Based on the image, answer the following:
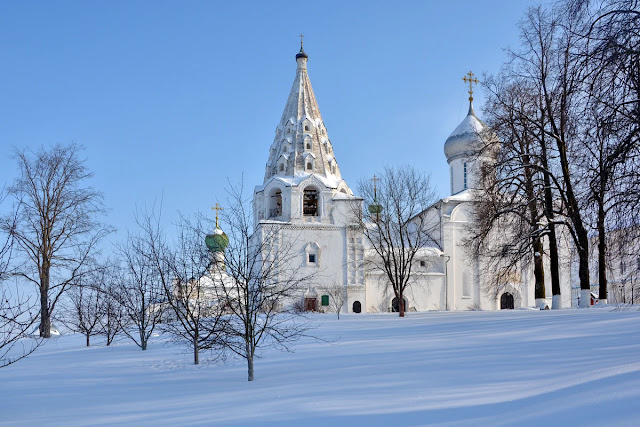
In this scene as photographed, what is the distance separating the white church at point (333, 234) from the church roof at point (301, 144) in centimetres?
5

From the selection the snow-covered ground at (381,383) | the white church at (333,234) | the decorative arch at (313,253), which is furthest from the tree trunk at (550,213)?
the decorative arch at (313,253)

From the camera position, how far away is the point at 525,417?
4.77 m

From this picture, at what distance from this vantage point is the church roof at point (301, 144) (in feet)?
99.1

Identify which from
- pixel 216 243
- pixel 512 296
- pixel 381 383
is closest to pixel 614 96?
pixel 381 383

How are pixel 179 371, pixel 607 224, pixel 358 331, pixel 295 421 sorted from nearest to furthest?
pixel 295 421 → pixel 607 224 → pixel 179 371 → pixel 358 331

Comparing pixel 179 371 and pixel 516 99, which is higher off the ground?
pixel 516 99

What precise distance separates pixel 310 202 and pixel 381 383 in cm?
2367

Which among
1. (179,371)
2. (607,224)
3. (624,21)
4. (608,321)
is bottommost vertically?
(179,371)

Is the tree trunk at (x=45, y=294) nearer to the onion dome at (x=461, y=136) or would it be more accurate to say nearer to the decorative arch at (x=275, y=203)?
the decorative arch at (x=275, y=203)

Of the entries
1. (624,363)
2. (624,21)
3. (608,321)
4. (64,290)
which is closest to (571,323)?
(608,321)

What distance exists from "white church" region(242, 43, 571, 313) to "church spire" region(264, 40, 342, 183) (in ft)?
0.17

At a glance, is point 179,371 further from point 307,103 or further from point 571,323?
point 307,103

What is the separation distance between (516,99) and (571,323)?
25.0 ft

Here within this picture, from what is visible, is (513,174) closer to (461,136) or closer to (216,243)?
(216,243)
